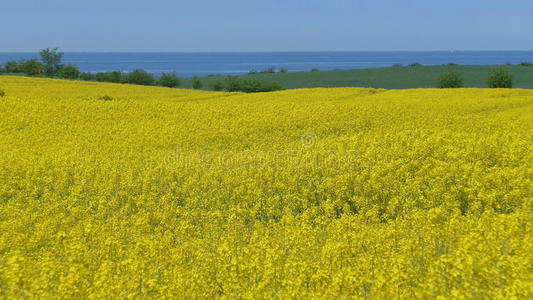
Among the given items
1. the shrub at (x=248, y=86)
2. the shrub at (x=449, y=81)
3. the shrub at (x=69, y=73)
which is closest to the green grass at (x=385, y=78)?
the shrub at (x=248, y=86)

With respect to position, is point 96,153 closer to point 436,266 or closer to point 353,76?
point 436,266

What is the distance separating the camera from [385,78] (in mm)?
60656

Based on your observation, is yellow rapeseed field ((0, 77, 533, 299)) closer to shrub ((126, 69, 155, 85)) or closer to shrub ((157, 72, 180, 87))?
shrub ((157, 72, 180, 87))

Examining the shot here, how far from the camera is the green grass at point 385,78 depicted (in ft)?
174

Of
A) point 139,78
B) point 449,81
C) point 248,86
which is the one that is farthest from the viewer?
point 139,78

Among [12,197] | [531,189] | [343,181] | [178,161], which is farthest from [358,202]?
[12,197]

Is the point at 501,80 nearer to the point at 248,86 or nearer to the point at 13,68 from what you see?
the point at 248,86

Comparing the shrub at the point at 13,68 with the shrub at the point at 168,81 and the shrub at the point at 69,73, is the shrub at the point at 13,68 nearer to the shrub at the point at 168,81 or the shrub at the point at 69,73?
the shrub at the point at 69,73

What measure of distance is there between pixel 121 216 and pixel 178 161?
137 inches

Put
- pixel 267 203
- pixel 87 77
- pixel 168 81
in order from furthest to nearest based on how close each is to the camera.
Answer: pixel 87 77
pixel 168 81
pixel 267 203

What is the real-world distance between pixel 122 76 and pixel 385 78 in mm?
30652

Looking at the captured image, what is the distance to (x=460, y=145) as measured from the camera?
A: 14.0 meters

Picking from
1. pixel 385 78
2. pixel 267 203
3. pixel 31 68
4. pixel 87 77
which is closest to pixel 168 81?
pixel 87 77

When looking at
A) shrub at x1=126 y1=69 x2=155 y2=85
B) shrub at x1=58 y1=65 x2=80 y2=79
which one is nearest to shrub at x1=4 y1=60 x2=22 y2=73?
shrub at x1=58 y1=65 x2=80 y2=79
